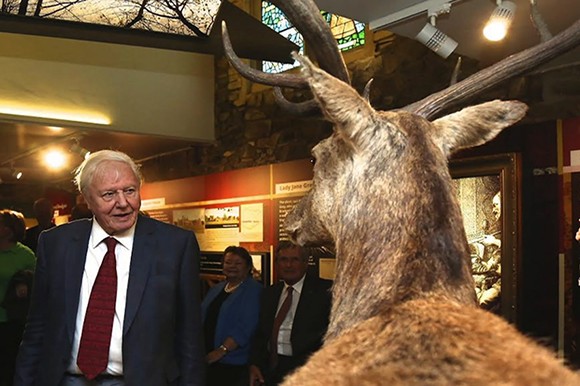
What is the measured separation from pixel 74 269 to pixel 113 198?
0.95 ft

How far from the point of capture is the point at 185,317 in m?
2.43

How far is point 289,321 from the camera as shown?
13.4 ft

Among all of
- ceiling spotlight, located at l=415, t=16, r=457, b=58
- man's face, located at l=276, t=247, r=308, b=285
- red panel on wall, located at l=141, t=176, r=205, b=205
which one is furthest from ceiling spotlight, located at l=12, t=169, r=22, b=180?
ceiling spotlight, located at l=415, t=16, r=457, b=58

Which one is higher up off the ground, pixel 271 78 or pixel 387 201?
pixel 271 78

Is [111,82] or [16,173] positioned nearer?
[111,82]

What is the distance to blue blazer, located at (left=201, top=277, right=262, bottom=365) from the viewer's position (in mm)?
4488

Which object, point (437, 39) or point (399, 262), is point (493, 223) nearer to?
point (437, 39)

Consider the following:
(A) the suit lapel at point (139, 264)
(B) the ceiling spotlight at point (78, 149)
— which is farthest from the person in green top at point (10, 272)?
(A) the suit lapel at point (139, 264)

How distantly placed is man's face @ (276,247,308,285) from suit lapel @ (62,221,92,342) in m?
1.91

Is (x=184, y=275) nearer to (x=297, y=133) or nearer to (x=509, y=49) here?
(x=509, y=49)

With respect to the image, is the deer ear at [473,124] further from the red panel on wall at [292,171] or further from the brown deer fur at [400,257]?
the red panel on wall at [292,171]

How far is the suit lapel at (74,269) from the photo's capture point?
7.63 ft

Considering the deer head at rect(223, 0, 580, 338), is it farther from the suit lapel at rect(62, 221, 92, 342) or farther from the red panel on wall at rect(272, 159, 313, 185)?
the red panel on wall at rect(272, 159, 313, 185)

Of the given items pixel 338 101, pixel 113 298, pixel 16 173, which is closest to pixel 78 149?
pixel 16 173
